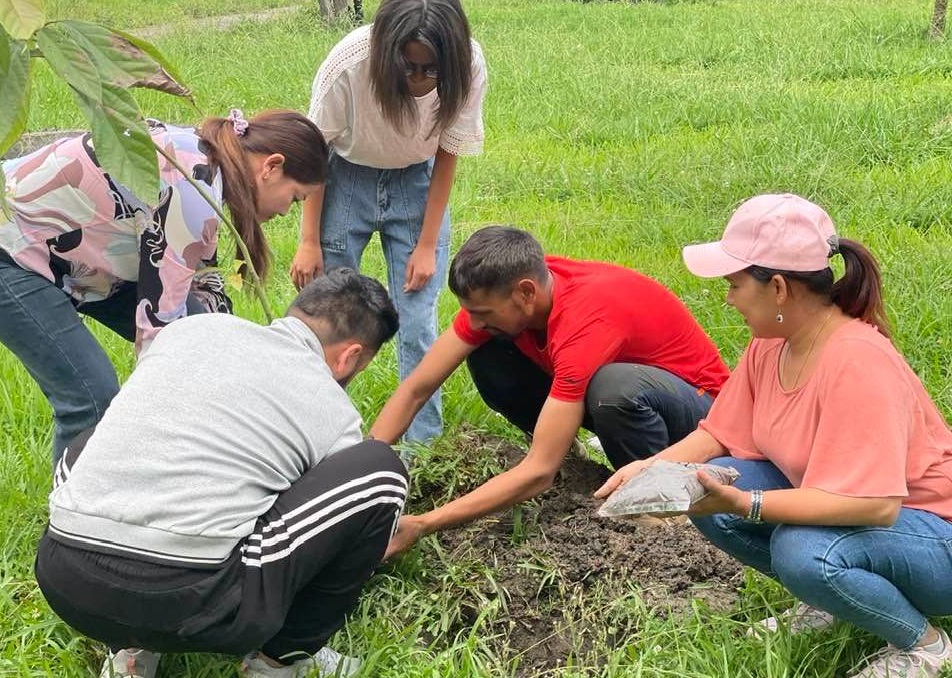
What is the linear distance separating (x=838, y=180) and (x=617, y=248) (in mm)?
1305

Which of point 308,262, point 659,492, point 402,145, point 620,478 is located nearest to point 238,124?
point 402,145

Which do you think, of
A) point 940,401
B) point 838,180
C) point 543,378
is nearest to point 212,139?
point 543,378

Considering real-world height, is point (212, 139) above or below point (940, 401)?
above

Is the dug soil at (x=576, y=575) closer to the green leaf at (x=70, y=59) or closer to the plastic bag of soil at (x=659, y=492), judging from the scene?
the plastic bag of soil at (x=659, y=492)

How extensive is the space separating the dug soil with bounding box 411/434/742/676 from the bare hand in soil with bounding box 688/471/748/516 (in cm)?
44

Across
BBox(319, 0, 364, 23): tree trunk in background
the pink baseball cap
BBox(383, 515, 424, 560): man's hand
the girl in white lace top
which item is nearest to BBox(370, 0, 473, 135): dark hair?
the girl in white lace top

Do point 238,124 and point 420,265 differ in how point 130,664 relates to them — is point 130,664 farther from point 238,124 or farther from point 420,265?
point 420,265

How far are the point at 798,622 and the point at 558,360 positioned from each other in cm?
89

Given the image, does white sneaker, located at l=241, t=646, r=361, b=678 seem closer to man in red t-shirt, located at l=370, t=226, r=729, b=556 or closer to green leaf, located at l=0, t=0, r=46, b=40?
man in red t-shirt, located at l=370, t=226, r=729, b=556

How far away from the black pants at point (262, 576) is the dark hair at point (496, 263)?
2.05ft

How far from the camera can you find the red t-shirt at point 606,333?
289cm

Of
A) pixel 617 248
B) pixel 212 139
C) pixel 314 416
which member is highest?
pixel 212 139

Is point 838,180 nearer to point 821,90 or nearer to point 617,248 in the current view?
point 617,248

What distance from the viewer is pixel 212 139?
8.91 ft
